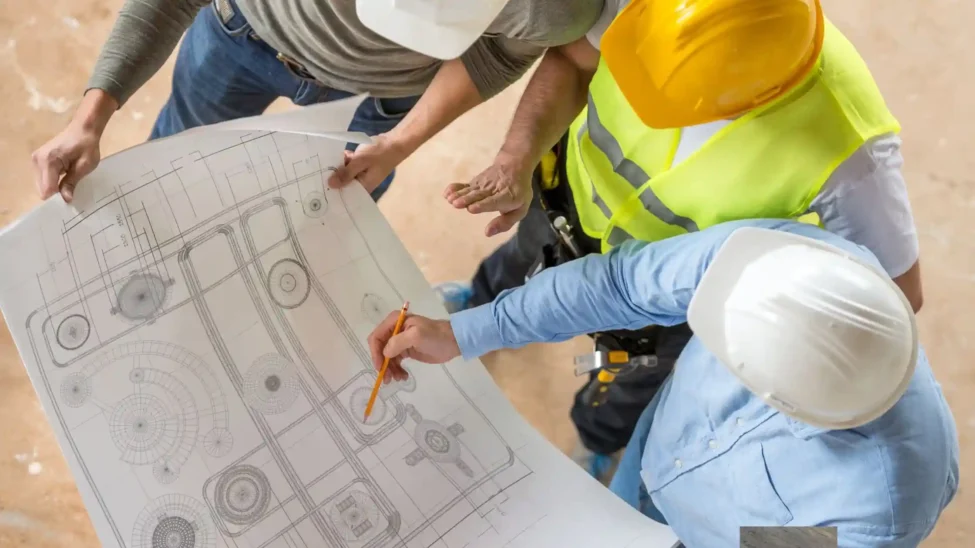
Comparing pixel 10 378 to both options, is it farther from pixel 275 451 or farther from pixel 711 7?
pixel 711 7

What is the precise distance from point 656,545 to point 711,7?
0.49 metres

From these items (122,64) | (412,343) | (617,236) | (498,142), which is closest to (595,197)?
(617,236)

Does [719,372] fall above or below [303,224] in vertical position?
below

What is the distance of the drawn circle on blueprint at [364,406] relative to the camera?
0.69 meters

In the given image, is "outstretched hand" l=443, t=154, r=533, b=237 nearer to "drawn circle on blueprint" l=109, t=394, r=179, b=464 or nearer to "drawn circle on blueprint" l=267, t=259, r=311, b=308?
"drawn circle on blueprint" l=267, t=259, r=311, b=308

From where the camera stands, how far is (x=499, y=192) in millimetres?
700

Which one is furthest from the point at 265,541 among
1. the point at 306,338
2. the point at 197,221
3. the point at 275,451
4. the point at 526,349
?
the point at 526,349

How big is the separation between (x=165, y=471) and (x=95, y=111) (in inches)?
13.5

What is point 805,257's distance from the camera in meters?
0.47

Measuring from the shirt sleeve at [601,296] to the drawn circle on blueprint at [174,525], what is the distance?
0.28m

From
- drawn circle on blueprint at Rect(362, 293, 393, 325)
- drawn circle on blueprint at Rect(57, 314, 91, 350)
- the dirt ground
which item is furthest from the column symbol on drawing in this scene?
the dirt ground

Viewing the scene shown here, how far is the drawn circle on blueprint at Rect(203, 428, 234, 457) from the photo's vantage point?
63cm

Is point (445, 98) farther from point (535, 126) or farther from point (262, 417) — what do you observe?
point (262, 417)

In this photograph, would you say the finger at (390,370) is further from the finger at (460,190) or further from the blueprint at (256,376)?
the finger at (460,190)
